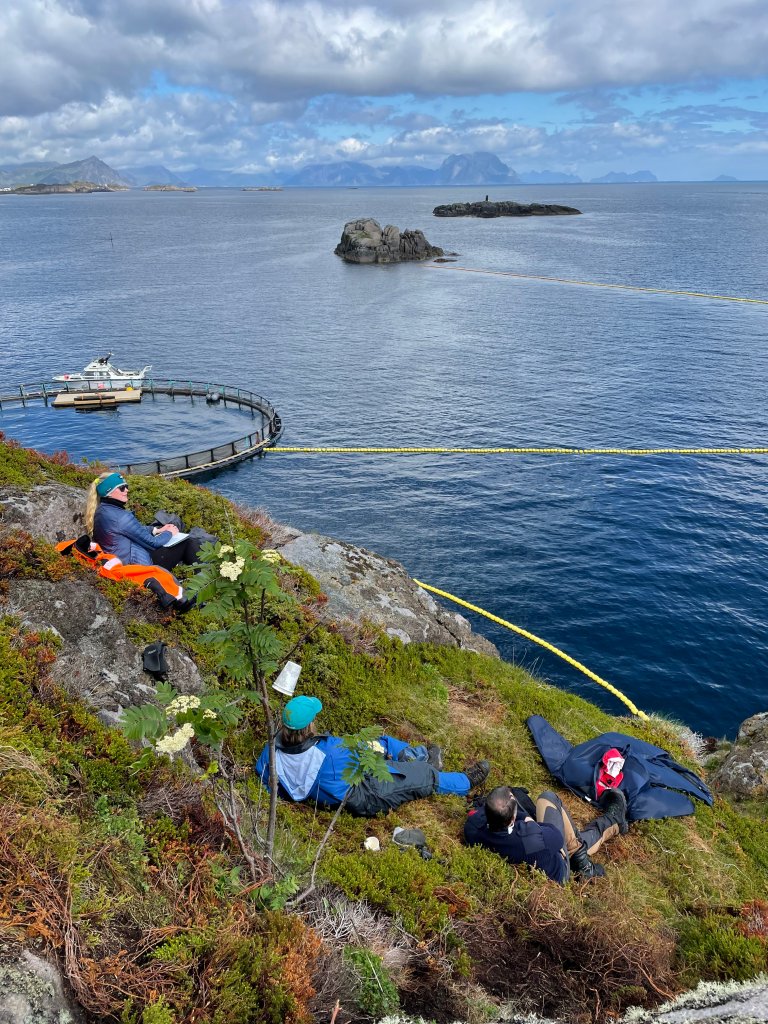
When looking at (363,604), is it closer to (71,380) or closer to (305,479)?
(305,479)

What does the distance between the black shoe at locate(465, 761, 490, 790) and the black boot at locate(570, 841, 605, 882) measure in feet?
5.32

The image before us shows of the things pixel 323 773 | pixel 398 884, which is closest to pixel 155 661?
pixel 323 773

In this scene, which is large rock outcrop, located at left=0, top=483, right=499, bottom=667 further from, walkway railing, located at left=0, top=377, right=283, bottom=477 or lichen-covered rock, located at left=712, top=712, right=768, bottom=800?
walkway railing, located at left=0, top=377, right=283, bottom=477

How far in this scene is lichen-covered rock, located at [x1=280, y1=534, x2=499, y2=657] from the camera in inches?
474

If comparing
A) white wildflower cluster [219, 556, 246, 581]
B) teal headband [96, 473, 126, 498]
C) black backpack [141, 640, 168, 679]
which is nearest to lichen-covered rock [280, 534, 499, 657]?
black backpack [141, 640, 168, 679]

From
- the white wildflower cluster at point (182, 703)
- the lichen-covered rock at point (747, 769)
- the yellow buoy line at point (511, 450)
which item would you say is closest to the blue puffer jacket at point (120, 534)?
the white wildflower cluster at point (182, 703)

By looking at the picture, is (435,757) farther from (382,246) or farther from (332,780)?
(382,246)

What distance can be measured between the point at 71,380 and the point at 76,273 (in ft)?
230

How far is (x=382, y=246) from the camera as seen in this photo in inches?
4744

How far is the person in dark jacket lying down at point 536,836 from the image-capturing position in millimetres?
6766

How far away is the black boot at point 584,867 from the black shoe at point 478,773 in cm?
162

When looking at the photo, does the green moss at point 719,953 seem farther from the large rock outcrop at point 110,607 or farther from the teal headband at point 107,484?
the teal headband at point 107,484

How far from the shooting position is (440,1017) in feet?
15.3

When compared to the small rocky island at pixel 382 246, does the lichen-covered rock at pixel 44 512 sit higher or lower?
lower
